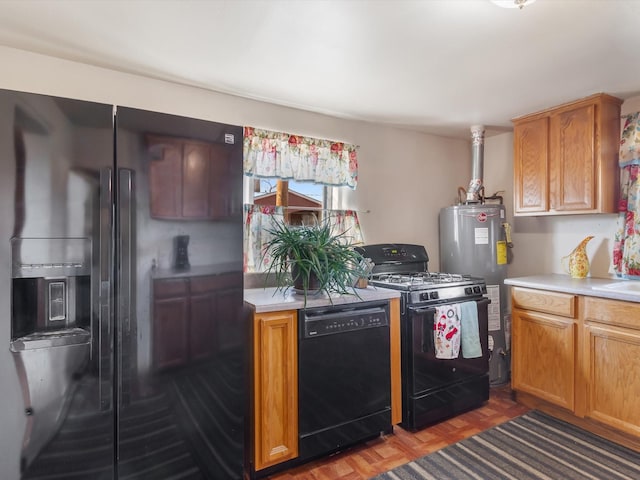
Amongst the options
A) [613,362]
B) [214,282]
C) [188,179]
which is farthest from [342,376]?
[613,362]

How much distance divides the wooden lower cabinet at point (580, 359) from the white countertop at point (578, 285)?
4 cm

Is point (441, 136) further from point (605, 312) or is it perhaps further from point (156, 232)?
point (156, 232)

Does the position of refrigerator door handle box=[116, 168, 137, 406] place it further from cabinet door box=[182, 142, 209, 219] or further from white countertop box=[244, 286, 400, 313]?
white countertop box=[244, 286, 400, 313]

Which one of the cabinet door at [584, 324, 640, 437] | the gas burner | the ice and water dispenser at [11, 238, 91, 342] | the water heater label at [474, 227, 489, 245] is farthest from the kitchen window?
the cabinet door at [584, 324, 640, 437]

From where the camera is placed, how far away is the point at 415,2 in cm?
147

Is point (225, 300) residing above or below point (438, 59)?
below

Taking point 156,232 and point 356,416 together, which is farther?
point 356,416

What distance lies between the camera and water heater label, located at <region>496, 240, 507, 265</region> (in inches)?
120

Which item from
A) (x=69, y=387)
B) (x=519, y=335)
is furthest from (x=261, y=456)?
(x=519, y=335)

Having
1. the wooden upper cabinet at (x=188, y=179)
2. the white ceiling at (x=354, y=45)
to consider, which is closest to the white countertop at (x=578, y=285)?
the white ceiling at (x=354, y=45)

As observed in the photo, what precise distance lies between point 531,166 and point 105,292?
3.03 m

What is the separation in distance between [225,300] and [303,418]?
0.82 metres

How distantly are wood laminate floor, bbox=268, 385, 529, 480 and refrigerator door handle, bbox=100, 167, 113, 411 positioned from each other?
105cm

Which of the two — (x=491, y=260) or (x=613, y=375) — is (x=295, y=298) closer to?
(x=491, y=260)
